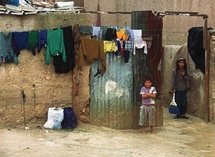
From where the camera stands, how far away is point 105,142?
9.68m

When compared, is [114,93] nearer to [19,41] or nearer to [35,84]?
[35,84]

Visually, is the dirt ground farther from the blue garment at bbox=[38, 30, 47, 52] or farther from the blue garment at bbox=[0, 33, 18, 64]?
the blue garment at bbox=[38, 30, 47, 52]

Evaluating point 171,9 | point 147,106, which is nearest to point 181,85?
point 147,106

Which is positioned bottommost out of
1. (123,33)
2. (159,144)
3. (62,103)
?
(159,144)

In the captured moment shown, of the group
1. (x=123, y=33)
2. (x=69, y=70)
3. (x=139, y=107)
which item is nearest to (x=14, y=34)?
(x=69, y=70)

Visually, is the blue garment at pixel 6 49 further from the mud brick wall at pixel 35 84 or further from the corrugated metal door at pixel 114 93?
the corrugated metal door at pixel 114 93

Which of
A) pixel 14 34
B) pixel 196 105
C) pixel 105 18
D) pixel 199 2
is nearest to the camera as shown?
pixel 14 34

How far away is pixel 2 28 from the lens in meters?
10.4

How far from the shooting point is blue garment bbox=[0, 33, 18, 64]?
10203mm

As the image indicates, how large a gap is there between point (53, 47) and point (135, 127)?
2.47 metres

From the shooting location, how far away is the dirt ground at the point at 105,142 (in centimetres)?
900

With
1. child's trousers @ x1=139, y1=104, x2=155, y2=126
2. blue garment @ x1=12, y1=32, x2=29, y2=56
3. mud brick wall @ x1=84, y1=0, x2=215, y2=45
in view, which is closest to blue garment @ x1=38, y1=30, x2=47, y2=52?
blue garment @ x1=12, y1=32, x2=29, y2=56

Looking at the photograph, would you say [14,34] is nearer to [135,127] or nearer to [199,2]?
[135,127]

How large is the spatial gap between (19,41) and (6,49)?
32 cm
